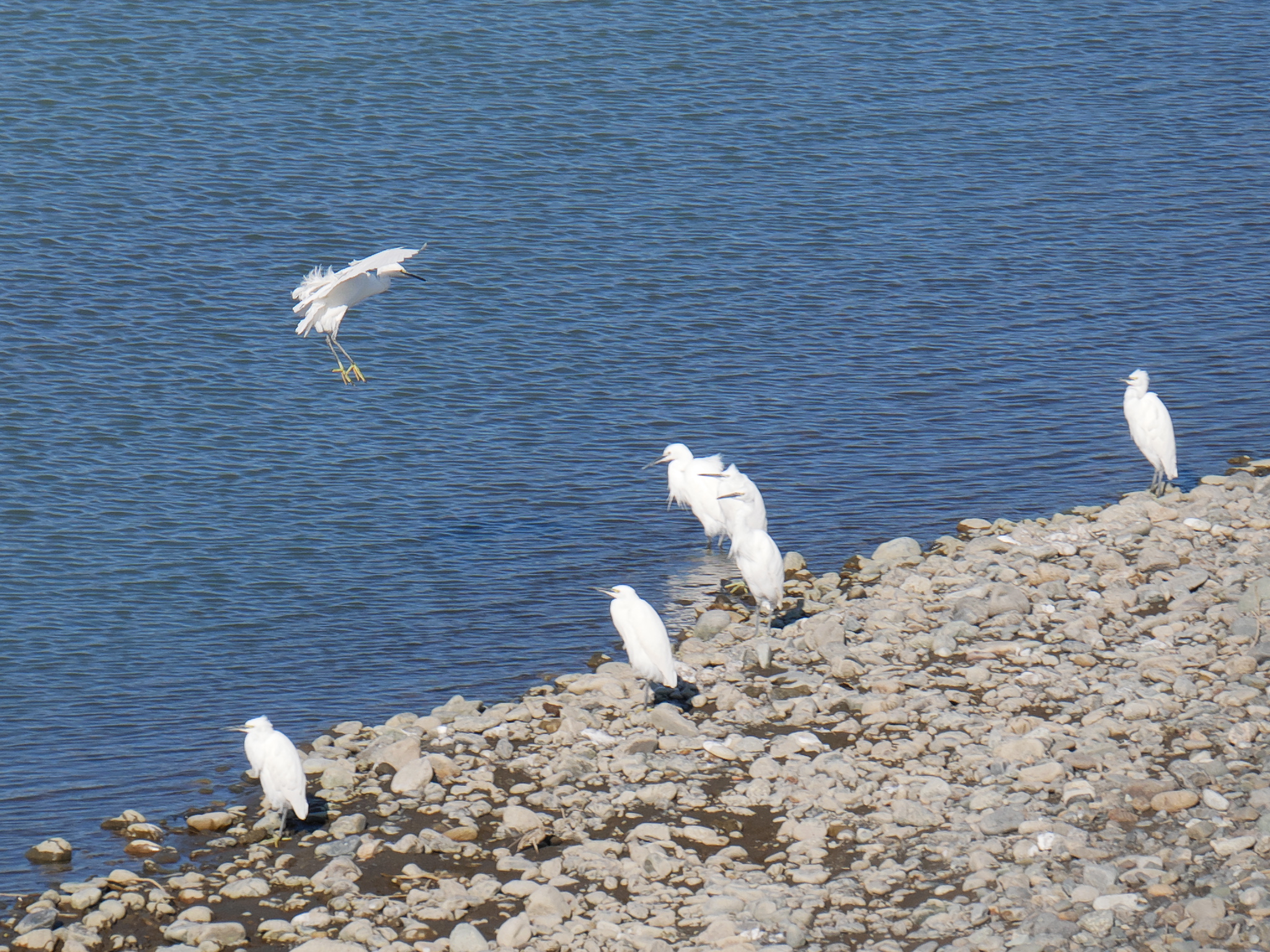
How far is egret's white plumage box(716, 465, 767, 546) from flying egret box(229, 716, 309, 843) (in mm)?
4396

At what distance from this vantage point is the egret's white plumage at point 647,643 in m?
11.4

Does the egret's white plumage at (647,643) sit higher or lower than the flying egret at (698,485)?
lower

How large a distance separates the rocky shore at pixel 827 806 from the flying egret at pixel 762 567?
397 mm

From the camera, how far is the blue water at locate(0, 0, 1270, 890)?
14539 millimetres

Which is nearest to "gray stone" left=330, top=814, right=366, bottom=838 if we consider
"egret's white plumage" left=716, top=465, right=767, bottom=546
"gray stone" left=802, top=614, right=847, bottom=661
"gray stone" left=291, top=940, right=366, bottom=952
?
"gray stone" left=291, top=940, right=366, bottom=952

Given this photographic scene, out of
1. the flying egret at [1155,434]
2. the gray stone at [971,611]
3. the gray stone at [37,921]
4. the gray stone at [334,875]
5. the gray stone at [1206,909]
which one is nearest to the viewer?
the gray stone at [1206,909]

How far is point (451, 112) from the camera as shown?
27.4 metres

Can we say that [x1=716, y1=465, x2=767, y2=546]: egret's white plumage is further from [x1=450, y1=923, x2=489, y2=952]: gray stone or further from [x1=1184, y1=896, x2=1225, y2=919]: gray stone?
[x1=1184, y1=896, x2=1225, y2=919]: gray stone

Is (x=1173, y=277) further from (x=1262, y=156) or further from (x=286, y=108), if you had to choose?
(x=286, y=108)

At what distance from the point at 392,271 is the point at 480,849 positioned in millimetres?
6656

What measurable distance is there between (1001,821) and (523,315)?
13498mm

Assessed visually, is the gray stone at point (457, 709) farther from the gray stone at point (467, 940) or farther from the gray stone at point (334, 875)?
the gray stone at point (467, 940)

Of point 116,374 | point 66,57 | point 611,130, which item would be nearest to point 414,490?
point 116,374

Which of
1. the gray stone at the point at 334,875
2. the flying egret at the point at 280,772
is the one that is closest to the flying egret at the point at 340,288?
the flying egret at the point at 280,772
